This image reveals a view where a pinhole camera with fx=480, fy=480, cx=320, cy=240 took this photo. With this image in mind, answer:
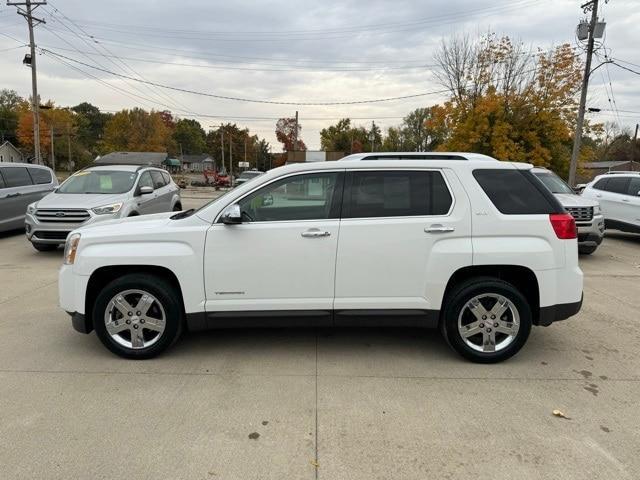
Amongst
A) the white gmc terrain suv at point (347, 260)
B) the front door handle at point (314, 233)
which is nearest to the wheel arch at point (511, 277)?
the white gmc terrain suv at point (347, 260)

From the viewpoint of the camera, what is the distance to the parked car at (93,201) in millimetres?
9109

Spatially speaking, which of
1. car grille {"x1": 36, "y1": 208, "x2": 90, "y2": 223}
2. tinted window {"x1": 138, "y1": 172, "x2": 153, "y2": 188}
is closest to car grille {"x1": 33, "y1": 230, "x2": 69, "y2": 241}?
car grille {"x1": 36, "y1": 208, "x2": 90, "y2": 223}

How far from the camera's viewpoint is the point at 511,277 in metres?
4.41

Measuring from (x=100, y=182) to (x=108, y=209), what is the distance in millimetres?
1344

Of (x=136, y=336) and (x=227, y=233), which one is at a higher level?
(x=227, y=233)

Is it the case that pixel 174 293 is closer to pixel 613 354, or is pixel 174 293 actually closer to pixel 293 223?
pixel 293 223

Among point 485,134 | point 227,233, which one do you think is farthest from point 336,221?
point 485,134

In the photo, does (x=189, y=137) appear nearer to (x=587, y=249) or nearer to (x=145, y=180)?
(x=145, y=180)

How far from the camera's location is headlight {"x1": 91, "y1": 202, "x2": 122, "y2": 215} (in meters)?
9.16

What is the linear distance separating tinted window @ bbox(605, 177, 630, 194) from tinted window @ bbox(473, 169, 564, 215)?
Result: 31.6 ft

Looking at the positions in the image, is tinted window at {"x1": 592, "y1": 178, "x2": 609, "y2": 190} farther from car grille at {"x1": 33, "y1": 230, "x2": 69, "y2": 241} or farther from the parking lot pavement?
car grille at {"x1": 33, "y1": 230, "x2": 69, "y2": 241}

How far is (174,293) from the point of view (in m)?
4.21

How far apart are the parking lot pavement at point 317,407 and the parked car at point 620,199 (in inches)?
307

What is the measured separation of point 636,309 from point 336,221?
4.50m
